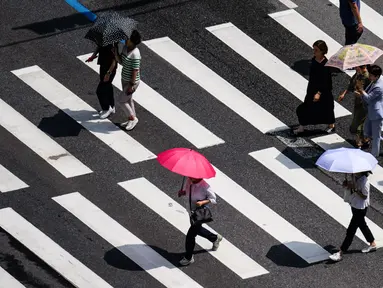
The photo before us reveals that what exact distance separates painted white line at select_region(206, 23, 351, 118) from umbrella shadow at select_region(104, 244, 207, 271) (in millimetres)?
4849

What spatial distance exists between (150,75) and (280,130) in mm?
2670

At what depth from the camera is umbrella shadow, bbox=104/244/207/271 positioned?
1878 cm

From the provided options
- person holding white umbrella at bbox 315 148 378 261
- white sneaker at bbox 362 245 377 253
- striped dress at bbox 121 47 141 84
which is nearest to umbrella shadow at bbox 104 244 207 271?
person holding white umbrella at bbox 315 148 378 261

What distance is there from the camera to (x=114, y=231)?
1945cm

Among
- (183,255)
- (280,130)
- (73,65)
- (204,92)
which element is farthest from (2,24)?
(183,255)

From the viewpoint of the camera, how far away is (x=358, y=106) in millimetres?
21625

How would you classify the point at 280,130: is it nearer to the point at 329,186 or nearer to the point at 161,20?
the point at 329,186

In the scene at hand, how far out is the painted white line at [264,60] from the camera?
909 inches

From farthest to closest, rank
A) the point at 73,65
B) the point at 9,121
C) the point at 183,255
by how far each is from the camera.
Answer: the point at 73,65, the point at 9,121, the point at 183,255

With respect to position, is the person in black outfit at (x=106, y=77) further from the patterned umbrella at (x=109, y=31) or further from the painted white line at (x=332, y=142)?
the painted white line at (x=332, y=142)

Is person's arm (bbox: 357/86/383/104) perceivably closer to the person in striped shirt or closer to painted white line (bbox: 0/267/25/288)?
the person in striped shirt

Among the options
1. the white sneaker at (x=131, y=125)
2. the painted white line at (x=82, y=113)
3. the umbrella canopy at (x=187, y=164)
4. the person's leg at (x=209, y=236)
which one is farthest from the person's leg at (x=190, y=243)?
the white sneaker at (x=131, y=125)

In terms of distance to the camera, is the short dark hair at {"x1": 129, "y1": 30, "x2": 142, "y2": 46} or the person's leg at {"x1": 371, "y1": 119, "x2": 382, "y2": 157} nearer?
the short dark hair at {"x1": 129, "y1": 30, "x2": 142, "y2": 46}

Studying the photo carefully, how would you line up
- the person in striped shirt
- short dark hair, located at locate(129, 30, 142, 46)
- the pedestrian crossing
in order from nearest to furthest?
the pedestrian crossing < short dark hair, located at locate(129, 30, 142, 46) < the person in striped shirt
